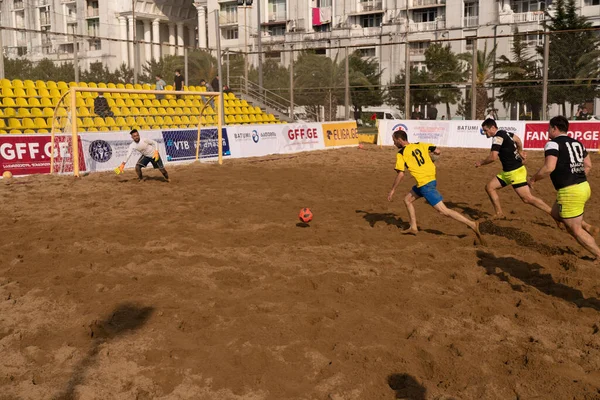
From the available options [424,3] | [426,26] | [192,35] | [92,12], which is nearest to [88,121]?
[426,26]

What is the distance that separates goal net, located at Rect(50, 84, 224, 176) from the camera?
630 inches

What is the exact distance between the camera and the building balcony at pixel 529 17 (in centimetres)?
5188

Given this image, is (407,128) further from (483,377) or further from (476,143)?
(483,377)

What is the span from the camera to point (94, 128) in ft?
62.4

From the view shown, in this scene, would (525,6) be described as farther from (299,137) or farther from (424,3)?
(299,137)

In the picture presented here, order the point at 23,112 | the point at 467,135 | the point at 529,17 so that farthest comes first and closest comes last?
the point at 529,17, the point at 467,135, the point at 23,112

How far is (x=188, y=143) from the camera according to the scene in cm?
1930

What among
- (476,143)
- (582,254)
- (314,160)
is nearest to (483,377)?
(582,254)

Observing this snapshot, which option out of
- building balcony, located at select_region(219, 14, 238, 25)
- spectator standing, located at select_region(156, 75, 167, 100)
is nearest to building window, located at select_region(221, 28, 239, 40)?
building balcony, located at select_region(219, 14, 238, 25)

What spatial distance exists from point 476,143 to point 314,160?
791 cm

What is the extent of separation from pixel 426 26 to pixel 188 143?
4571 cm

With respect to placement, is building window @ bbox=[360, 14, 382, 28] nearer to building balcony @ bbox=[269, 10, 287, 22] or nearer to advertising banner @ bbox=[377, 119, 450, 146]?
building balcony @ bbox=[269, 10, 287, 22]

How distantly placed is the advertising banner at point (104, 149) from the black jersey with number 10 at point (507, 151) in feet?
36.9

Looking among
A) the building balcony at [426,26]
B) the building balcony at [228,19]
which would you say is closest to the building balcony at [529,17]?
the building balcony at [426,26]
